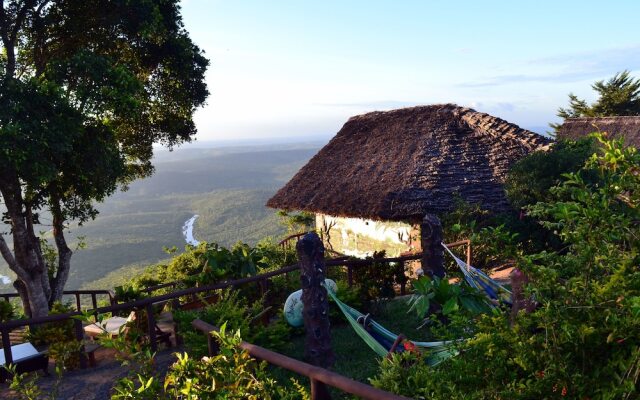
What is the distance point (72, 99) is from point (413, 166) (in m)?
7.59

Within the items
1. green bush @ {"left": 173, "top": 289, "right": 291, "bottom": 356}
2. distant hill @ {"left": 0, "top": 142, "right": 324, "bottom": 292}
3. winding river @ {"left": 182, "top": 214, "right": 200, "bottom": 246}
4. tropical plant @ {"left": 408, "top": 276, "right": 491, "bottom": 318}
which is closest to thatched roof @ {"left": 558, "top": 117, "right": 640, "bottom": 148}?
green bush @ {"left": 173, "top": 289, "right": 291, "bottom": 356}

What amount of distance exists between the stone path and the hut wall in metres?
6.52

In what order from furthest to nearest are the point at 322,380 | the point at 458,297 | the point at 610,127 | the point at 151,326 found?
1. the point at 610,127
2. the point at 151,326
3. the point at 458,297
4. the point at 322,380

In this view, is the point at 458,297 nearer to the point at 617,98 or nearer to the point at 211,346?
the point at 211,346

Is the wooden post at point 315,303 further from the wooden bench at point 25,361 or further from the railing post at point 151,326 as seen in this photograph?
the wooden bench at point 25,361

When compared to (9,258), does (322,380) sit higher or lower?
higher

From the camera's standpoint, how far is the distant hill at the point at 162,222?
53.0 m

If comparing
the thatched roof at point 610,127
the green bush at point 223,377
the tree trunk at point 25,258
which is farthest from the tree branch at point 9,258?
the thatched roof at point 610,127

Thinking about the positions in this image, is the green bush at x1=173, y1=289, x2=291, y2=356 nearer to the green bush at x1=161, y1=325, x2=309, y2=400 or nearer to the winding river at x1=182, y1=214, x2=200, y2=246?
the green bush at x1=161, y1=325, x2=309, y2=400

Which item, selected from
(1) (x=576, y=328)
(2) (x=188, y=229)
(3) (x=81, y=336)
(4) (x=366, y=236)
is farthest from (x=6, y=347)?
Result: (2) (x=188, y=229)

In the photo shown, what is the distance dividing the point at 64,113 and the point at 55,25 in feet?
9.05

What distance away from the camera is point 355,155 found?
14.4 metres

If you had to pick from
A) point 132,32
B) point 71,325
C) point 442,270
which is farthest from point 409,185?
point 71,325

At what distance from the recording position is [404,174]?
1194 centimetres
